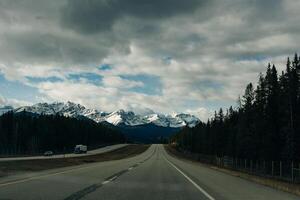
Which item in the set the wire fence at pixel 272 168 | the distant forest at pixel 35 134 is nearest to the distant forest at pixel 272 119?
the wire fence at pixel 272 168

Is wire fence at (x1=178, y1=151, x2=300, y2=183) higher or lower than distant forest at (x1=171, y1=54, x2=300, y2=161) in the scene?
lower

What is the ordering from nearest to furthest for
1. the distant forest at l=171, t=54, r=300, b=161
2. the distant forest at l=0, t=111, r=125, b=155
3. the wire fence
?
the wire fence
the distant forest at l=171, t=54, r=300, b=161
the distant forest at l=0, t=111, r=125, b=155

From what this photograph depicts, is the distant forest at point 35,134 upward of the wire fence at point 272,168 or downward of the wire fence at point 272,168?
upward

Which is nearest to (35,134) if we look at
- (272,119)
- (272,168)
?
(272,119)

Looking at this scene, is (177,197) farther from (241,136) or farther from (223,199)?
(241,136)

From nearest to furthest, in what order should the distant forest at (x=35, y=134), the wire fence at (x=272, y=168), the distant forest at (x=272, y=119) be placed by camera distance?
the wire fence at (x=272, y=168) → the distant forest at (x=272, y=119) → the distant forest at (x=35, y=134)

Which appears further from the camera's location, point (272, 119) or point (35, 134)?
point (35, 134)

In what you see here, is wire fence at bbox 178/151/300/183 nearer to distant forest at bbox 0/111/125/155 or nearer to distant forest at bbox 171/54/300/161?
distant forest at bbox 171/54/300/161

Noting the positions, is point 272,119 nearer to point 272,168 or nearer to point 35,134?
point 272,168

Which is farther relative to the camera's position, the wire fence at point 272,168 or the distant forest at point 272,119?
the distant forest at point 272,119

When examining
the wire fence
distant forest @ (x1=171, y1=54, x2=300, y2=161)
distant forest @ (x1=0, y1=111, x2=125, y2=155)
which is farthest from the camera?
distant forest @ (x1=0, y1=111, x2=125, y2=155)

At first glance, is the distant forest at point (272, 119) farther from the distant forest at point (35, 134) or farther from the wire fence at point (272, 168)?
the distant forest at point (35, 134)

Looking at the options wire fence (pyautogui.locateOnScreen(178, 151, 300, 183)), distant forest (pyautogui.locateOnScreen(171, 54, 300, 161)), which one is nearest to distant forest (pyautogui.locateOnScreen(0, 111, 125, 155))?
distant forest (pyautogui.locateOnScreen(171, 54, 300, 161))

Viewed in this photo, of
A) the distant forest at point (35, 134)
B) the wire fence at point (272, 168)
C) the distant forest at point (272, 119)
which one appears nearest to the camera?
the wire fence at point (272, 168)
